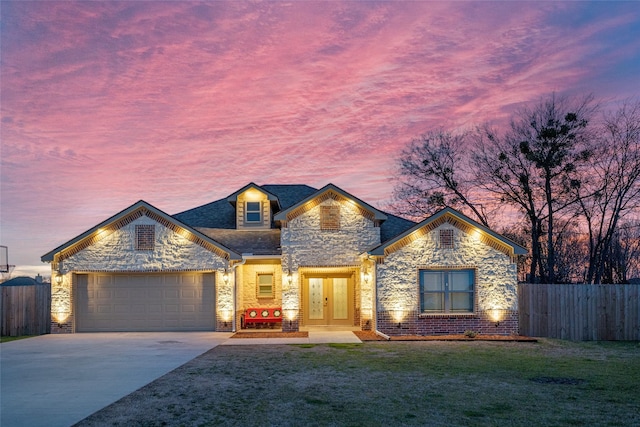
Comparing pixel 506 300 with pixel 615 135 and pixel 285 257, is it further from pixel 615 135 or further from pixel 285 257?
pixel 615 135

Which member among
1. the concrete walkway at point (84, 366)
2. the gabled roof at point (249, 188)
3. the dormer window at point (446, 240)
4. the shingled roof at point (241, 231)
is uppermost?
the gabled roof at point (249, 188)

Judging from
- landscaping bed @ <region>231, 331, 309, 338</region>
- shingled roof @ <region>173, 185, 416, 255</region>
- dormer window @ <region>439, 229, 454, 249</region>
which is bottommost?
landscaping bed @ <region>231, 331, 309, 338</region>

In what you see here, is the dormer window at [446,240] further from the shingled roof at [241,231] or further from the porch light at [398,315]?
the shingled roof at [241,231]

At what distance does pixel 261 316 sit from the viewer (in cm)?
2308

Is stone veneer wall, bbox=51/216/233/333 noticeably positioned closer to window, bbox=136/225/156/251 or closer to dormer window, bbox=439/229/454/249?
window, bbox=136/225/156/251

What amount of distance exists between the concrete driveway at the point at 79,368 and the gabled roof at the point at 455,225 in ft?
23.1

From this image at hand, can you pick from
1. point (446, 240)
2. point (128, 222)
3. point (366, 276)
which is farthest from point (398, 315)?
point (128, 222)

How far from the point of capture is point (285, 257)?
22.5 m

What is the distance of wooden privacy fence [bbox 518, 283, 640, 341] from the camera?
20.7 m

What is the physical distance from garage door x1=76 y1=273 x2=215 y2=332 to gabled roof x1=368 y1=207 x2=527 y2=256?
691cm

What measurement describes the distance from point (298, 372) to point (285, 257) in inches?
395

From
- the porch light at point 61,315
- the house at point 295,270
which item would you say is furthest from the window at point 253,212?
the porch light at point 61,315

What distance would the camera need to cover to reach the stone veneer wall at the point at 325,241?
22.6 meters

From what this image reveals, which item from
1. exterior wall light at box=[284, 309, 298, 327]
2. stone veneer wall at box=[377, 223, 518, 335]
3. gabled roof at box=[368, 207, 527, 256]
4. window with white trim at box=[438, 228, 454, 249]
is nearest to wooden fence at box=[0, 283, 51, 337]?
exterior wall light at box=[284, 309, 298, 327]
